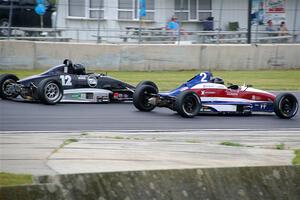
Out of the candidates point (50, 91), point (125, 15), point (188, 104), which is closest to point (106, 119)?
point (188, 104)

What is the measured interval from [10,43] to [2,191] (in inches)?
746

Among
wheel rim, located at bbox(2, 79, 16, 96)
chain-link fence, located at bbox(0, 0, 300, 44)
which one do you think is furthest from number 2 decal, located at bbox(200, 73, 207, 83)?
chain-link fence, located at bbox(0, 0, 300, 44)

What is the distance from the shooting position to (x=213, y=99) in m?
16.8

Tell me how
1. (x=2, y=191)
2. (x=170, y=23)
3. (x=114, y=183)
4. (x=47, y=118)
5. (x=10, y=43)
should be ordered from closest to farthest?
(x=2, y=191), (x=114, y=183), (x=47, y=118), (x=10, y=43), (x=170, y=23)

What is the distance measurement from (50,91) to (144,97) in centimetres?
226

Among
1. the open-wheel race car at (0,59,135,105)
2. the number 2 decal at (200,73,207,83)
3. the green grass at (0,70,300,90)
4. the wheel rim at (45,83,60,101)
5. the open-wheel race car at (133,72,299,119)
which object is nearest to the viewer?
the open-wheel race car at (133,72,299,119)

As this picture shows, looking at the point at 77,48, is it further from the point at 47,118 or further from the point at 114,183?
the point at 114,183

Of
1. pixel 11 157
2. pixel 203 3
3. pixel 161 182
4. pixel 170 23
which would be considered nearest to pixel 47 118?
pixel 11 157

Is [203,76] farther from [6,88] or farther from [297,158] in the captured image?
[297,158]

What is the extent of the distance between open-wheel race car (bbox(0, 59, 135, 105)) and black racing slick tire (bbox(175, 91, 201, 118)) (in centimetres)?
292

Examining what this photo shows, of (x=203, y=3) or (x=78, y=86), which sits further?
(x=203, y=3)

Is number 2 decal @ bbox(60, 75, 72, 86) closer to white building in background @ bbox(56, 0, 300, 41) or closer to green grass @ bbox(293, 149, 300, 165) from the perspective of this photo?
green grass @ bbox(293, 149, 300, 165)

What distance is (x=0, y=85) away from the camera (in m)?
18.0

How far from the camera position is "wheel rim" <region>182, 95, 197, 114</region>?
16.2 m
